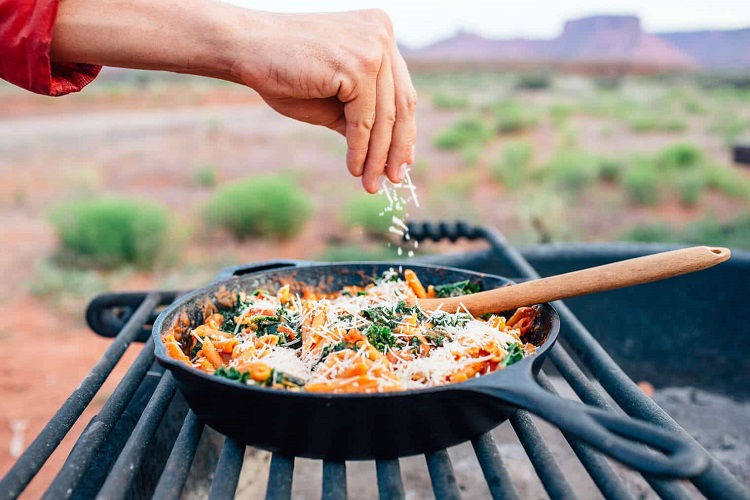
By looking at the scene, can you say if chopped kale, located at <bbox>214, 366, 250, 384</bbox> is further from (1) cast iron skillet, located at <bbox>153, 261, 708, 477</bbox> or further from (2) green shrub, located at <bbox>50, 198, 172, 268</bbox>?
(2) green shrub, located at <bbox>50, 198, 172, 268</bbox>

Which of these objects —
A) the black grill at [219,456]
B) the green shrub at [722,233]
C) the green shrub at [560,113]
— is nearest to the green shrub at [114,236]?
the black grill at [219,456]

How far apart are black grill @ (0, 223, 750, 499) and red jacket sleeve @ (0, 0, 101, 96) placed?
756mm

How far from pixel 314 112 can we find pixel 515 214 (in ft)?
25.3

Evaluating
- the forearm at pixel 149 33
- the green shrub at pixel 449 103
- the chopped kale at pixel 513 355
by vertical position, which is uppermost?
the forearm at pixel 149 33

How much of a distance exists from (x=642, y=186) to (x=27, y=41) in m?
10.1

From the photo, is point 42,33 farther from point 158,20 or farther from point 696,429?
point 696,429

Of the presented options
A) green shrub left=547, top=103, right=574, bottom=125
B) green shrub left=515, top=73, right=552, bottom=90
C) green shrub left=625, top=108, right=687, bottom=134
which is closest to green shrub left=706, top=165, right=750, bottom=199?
green shrub left=625, top=108, right=687, bottom=134

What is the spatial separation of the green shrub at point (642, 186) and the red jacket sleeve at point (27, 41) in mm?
9847

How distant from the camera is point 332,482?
124 cm

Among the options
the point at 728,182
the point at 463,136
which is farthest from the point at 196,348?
the point at 463,136

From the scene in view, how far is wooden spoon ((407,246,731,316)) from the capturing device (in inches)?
58.4

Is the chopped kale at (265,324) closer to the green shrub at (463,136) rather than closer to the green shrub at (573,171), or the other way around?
the green shrub at (573,171)

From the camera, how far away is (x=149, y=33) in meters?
1.43

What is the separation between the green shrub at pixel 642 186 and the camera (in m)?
9.88
